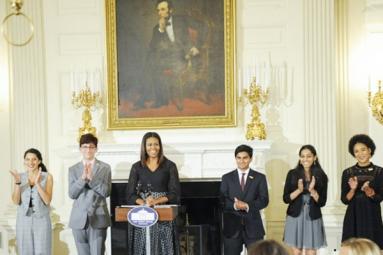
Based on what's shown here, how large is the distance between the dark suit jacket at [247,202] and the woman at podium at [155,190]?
0.52 meters

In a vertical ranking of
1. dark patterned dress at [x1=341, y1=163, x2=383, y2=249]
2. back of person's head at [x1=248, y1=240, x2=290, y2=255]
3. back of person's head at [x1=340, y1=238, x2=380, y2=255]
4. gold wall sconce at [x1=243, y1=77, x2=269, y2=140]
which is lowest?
dark patterned dress at [x1=341, y1=163, x2=383, y2=249]

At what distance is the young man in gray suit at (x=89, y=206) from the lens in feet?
23.2

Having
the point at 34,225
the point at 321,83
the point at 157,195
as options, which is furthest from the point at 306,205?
the point at 34,225

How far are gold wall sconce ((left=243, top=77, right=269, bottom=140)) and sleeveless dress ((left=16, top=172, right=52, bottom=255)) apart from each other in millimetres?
2495

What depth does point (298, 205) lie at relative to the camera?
6965mm

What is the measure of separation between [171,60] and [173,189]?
7.36 ft

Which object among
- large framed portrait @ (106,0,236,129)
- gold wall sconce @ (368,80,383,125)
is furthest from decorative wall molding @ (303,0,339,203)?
large framed portrait @ (106,0,236,129)

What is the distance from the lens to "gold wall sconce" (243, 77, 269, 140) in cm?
823

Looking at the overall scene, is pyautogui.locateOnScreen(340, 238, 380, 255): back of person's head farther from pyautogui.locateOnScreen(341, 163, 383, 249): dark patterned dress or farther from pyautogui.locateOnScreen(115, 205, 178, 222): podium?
pyautogui.locateOnScreen(341, 163, 383, 249): dark patterned dress

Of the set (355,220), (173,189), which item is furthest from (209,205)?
(355,220)

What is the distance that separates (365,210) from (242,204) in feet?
3.95

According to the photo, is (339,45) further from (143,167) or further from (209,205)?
(143,167)

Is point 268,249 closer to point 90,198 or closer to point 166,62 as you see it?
point 90,198

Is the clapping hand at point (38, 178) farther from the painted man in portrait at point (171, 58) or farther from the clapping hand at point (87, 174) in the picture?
the painted man in portrait at point (171, 58)
